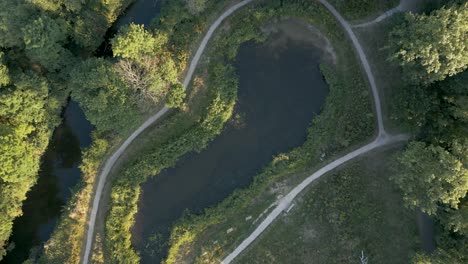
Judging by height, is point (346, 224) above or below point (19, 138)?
below

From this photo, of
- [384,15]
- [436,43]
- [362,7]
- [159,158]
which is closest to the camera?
[436,43]

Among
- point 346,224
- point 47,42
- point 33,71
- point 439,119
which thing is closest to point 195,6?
point 47,42

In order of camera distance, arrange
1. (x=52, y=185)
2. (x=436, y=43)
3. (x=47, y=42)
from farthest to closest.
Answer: (x=52, y=185) → (x=47, y=42) → (x=436, y=43)

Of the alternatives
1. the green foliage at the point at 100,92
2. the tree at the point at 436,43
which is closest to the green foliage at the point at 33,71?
the green foliage at the point at 100,92

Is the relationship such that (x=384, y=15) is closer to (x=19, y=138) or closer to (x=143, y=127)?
(x=143, y=127)

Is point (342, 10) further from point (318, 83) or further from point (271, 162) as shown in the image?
point (271, 162)

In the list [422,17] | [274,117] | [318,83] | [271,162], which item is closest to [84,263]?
[271,162]
